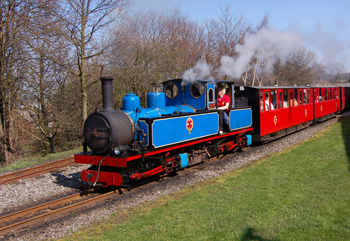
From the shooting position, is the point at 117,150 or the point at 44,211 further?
the point at 117,150

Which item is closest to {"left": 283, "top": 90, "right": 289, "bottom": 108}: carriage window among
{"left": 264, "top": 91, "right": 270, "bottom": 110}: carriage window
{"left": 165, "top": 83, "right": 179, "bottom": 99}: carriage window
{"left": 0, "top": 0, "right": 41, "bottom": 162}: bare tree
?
{"left": 264, "top": 91, "right": 270, "bottom": 110}: carriage window

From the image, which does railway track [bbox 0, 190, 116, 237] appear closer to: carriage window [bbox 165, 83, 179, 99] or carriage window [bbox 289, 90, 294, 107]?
carriage window [bbox 165, 83, 179, 99]

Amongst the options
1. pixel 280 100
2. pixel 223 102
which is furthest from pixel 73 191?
pixel 280 100

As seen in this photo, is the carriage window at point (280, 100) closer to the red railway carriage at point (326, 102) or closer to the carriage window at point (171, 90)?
the red railway carriage at point (326, 102)

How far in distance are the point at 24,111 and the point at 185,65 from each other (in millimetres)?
9608

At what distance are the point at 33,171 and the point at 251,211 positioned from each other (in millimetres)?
6998

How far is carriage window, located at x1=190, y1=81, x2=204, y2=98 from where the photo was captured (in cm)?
885

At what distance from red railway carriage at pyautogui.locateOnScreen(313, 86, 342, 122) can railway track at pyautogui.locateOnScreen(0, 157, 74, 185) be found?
13414 millimetres

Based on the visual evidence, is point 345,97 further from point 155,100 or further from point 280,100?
point 155,100

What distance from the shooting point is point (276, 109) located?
A: 1261cm

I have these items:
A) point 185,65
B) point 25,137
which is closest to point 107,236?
point 25,137

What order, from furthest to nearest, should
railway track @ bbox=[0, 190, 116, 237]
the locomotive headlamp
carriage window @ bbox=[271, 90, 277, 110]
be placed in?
carriage window @ bbox=[271, 90, 277, 110], the locomotive headlamp, railway track @ bbox=[0, 190, 116, 237]

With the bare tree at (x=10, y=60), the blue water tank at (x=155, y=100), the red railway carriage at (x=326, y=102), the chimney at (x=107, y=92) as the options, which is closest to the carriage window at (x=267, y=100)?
the blue water tank at (x=155, y=100)

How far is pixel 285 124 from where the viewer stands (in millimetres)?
13391
